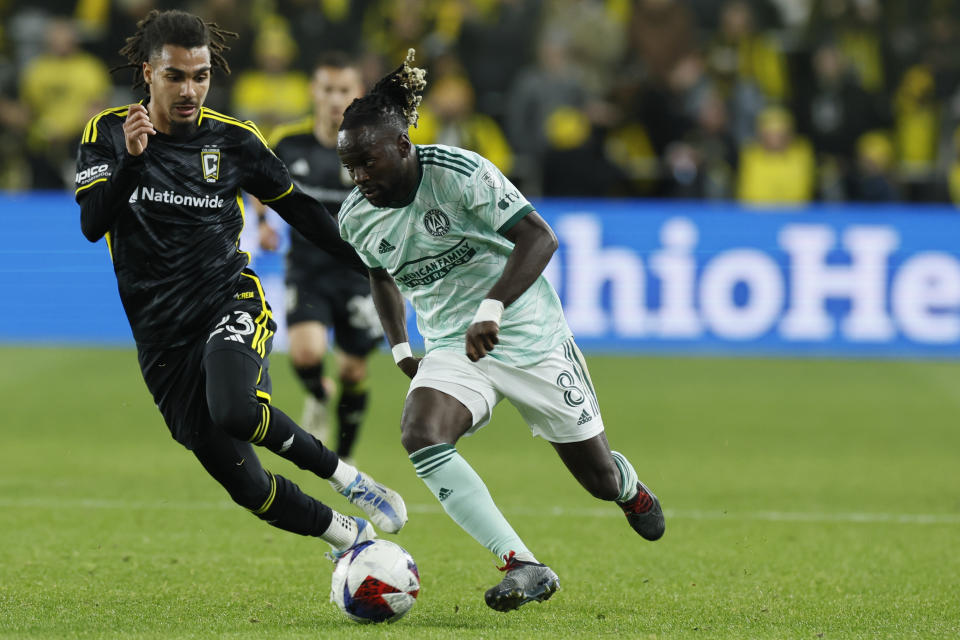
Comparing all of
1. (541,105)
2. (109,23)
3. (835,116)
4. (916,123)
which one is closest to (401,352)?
(541,105)

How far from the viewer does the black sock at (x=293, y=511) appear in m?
5.49

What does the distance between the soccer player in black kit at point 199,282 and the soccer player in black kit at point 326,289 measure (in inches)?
127

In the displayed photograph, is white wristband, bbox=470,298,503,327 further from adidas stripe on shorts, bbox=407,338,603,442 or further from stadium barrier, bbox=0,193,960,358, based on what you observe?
stadium barrier, bbox=0,193,960,358

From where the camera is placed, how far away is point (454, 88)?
15.1 m

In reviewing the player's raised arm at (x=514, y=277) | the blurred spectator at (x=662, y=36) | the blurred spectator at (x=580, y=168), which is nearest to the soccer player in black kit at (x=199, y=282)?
the player's raised arm at (x=514, y=277)

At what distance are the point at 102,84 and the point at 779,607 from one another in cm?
1336

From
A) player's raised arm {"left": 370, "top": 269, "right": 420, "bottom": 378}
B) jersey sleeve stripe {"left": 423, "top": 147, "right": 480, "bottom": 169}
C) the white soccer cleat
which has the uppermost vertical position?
jersey sleeve stripe {"left": 423, "top": 147, "right": 480, "bottom": 169}

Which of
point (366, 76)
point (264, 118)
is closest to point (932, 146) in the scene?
point (366, 76)

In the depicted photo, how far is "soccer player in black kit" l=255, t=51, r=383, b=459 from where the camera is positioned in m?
8.97

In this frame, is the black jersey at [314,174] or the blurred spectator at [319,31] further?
the blurred spectator at [319,31]

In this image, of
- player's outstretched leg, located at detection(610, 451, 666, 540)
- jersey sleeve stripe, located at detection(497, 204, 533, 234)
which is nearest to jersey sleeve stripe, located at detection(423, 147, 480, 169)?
jersey sleeve stripe, located at detection(497, 204, 533, 234)

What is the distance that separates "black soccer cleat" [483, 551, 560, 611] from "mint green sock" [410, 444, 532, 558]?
0.11 metres

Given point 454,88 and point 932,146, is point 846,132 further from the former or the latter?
point 454,88

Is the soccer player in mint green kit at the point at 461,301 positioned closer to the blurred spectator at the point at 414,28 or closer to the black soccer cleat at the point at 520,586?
the black soccer cleat at the point at 520,586
